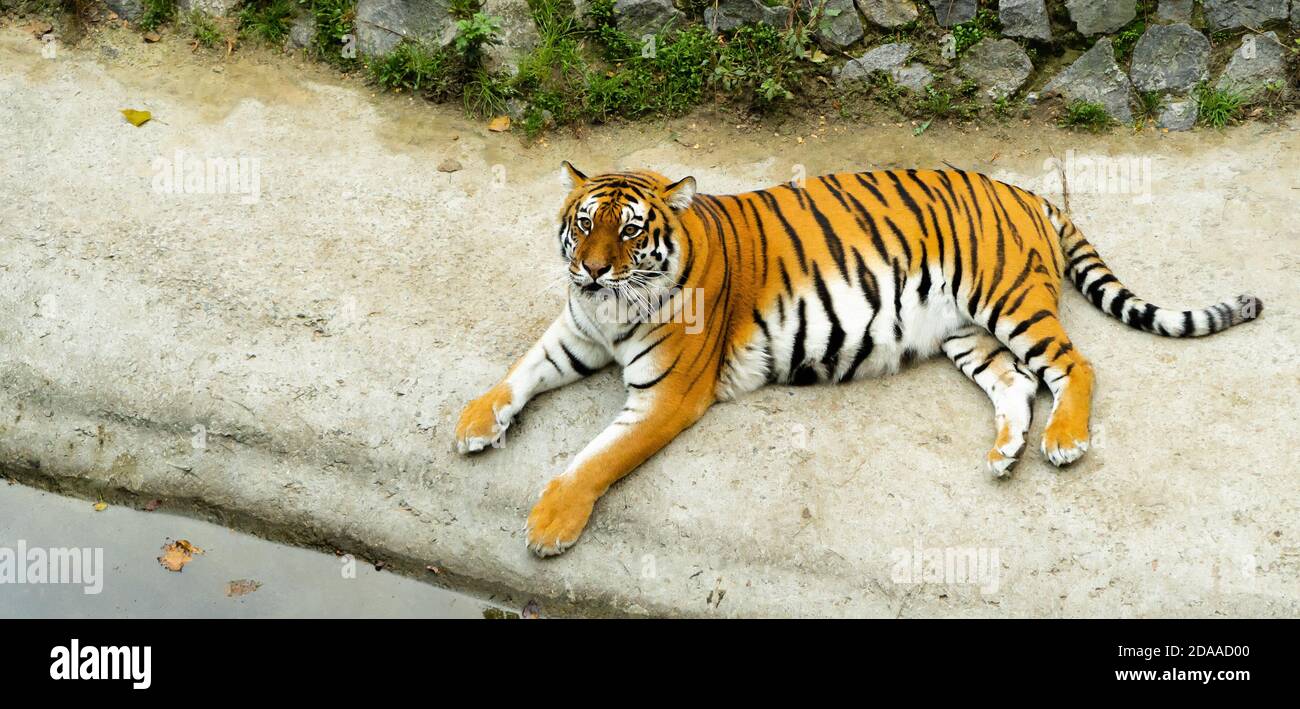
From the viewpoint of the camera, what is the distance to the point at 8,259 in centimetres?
524

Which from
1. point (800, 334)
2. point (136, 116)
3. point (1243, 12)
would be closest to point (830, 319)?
point (800, 334)

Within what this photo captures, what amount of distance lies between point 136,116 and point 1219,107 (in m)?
5.76

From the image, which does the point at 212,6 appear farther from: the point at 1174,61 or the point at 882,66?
the point at 1174,61

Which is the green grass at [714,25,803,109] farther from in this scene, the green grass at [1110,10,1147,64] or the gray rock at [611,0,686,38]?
the green grass at [1110,10,1147,64]

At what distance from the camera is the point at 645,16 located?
6.46 m

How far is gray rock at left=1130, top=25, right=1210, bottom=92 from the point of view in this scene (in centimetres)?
609

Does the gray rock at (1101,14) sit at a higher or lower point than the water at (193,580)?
higher

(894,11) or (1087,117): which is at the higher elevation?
(894,11)

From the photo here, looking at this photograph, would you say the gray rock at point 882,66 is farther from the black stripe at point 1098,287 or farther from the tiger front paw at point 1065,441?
the tiger front paw at point 1065,441

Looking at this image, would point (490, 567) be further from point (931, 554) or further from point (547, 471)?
point (931, 554)

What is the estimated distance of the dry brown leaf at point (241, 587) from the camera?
13.6 feet

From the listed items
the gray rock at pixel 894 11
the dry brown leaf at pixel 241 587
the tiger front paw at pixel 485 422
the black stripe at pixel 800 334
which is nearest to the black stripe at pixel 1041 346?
the black stripe at pixel 800 334

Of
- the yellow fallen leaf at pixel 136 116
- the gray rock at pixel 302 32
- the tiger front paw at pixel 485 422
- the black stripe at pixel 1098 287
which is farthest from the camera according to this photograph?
the gray rock at pixel 302 32

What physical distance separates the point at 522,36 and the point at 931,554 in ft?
13.0
